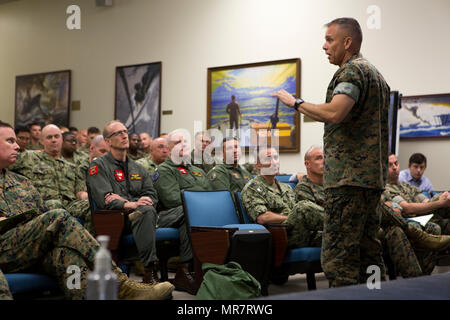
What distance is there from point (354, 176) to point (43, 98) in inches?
329

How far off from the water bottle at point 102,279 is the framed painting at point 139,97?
24.4 ft

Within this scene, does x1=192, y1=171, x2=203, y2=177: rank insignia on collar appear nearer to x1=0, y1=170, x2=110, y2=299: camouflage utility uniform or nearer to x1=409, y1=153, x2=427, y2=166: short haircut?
x1=0, y1=170, x2=110, y2=299: camouflage utility uniform

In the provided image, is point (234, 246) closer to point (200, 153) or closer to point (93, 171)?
point (93, 171)

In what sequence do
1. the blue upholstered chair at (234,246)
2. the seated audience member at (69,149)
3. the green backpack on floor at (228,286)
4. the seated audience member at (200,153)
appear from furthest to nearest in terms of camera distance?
1. the seated audience member at (69,149)
2. the seated audience member at (200,153)
3. the blue upholstered chair at (234,246)
4. the green backpack on floor at (228,286)

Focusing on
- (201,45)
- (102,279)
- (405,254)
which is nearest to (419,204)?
(405,254)

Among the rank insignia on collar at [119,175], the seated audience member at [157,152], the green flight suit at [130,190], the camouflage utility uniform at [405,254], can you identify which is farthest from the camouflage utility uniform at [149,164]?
the camouflage utility uniform at [405,254]

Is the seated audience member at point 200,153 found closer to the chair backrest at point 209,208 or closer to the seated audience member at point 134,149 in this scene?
the seated audience member at point 134,149

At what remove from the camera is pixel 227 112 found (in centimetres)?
780

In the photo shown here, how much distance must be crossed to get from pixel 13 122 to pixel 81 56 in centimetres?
199

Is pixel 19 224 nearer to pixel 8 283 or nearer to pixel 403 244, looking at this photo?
pixel 8 283

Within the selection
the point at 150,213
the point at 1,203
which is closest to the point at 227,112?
the point at 150,213

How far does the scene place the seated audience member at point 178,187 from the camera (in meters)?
3.95

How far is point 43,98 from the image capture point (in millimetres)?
9680

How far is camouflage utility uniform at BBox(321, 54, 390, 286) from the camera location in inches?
94.5
